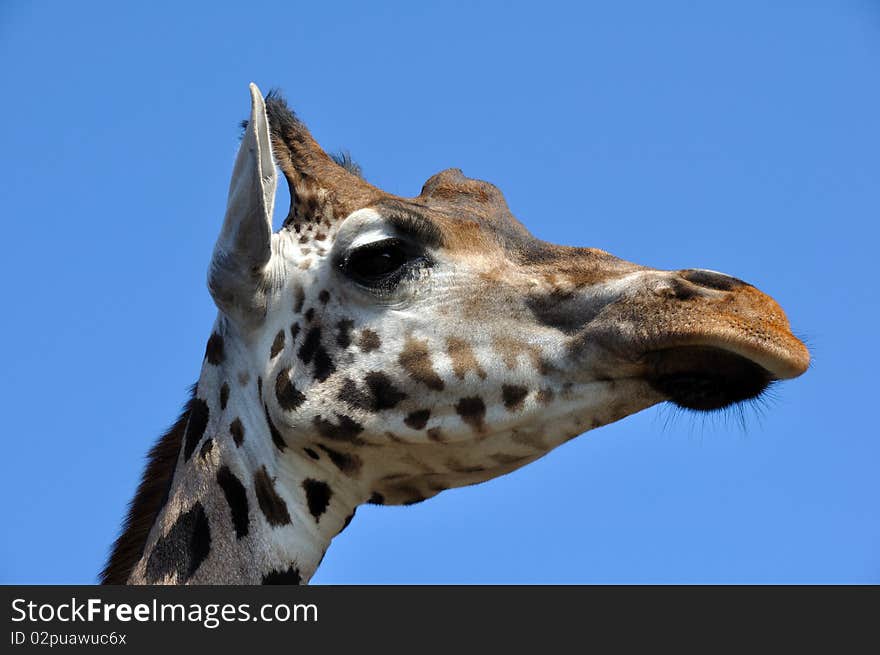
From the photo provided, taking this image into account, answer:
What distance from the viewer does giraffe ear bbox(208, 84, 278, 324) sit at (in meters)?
5.96

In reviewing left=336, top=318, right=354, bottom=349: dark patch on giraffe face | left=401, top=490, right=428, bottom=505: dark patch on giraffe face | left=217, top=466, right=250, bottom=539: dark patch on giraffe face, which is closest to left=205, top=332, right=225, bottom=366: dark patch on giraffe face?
left=217, top=466, right=250, bottom=539: dark patch on giraffe face

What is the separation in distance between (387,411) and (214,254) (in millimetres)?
1241

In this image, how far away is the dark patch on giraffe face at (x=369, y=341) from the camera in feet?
19.7

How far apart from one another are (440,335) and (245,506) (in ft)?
4.33

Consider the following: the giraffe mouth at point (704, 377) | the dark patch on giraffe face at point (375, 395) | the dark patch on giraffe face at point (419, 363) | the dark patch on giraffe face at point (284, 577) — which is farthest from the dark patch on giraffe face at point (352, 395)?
the giraffe mouth at point (704, 377)

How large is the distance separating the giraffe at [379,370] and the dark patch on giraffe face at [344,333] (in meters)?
0.01

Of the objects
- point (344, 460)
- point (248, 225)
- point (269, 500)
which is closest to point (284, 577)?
point (269, 500)

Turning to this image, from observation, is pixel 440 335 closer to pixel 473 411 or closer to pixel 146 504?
pixel 473 411

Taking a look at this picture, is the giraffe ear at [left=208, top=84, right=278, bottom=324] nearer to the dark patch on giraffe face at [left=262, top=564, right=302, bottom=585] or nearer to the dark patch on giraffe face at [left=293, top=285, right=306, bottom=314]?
the dark patch on giraffe face at [left=293, top=285, right=306, bottom=314]

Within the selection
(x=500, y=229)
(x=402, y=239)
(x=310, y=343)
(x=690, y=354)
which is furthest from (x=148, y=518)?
(x=690, y=354)

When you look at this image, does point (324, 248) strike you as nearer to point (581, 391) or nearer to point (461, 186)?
point (461, 186)

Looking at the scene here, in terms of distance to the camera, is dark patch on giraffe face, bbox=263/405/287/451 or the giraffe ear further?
dark patch on giraffe face, bbox=263/405/287/451

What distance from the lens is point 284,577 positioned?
5.93 m

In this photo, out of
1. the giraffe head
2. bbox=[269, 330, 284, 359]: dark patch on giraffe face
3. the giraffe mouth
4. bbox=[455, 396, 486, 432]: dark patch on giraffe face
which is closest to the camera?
the giraffe mouth
